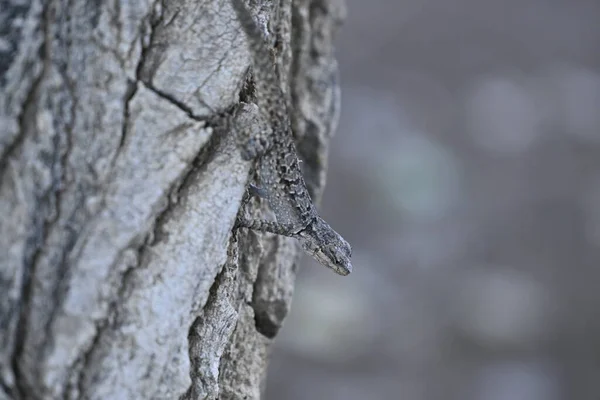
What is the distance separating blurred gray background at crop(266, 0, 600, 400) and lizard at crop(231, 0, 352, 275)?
2746 mm

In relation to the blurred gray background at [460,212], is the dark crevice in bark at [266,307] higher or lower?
lower

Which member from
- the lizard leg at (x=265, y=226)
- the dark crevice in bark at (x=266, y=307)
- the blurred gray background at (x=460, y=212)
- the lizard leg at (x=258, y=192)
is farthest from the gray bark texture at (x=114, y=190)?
the blurred gray background at (x=460, y=212)

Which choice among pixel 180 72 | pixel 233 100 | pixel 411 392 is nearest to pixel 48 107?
pixel 180 72

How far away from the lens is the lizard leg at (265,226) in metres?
2.28

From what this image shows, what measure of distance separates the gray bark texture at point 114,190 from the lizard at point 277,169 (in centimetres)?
5

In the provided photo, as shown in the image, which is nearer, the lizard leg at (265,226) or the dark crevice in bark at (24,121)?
the dark crevice in bark at (24,121)

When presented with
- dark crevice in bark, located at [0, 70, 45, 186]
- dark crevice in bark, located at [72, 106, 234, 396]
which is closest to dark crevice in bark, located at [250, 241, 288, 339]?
dark crevice in bark, located at [72, 106, 234, 396]

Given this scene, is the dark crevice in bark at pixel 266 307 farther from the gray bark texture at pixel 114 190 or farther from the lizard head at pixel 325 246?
the gray bark texture at pixel 114 190

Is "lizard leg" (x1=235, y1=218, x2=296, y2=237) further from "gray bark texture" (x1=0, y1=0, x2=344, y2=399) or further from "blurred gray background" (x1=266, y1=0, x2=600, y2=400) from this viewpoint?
"blurred gray background" (x1=266, y1=0, x2=600, y2=400)

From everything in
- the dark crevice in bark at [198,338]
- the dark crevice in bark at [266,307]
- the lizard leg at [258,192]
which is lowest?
the dark crevice in bark at [198,338]

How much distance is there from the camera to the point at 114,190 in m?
1.72

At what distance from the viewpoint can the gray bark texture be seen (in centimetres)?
166

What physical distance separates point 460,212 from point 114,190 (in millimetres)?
4855

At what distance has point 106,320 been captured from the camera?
171 cm
